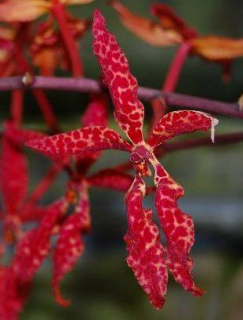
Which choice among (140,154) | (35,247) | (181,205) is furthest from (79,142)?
(181,205)

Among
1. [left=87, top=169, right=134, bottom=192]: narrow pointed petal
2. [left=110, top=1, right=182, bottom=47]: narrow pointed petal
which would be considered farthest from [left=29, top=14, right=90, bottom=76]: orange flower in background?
[left=87, top=169, right=134, bottom=192]: narrow pointed petal

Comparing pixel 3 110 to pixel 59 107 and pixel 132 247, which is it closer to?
pixel 59 107

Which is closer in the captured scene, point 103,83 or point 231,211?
point 103,83

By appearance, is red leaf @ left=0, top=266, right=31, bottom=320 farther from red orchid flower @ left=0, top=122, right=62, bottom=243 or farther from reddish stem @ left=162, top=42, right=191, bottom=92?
reddish stem @ left=162, top=42, right=191, bottom=92

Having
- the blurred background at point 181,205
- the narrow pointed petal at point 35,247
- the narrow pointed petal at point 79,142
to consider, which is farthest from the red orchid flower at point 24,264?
the blurred background at point 181,205

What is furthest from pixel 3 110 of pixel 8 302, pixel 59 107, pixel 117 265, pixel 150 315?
pixel 8 302

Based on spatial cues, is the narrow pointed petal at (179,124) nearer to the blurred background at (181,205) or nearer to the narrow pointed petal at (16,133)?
the narrow pointed petal at (16,133)
